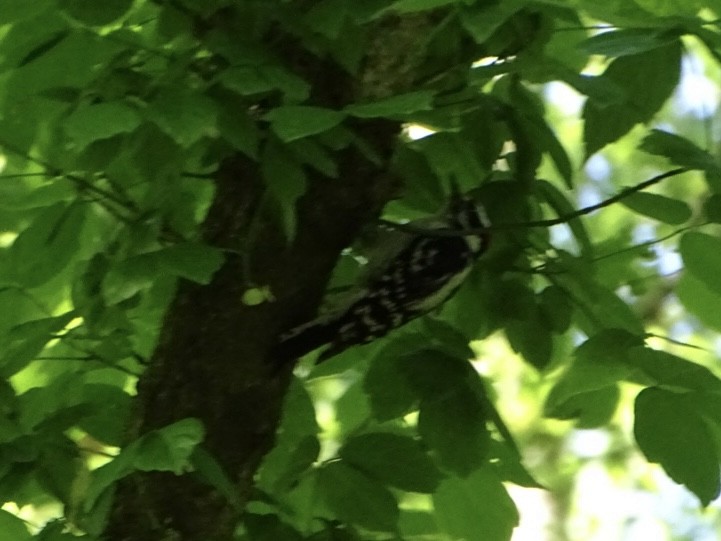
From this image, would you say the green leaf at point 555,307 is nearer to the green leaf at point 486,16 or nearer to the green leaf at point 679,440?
the green leaf at point 679,440

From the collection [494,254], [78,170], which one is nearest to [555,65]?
[494,254]

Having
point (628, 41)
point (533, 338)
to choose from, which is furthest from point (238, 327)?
point (628, 41)

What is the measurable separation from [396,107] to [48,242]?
35 cm

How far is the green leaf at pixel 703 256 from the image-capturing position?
70 centimetres

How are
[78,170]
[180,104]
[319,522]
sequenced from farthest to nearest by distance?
[319,522]
[78,170]
[180,104]

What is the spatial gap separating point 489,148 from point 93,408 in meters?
0.36

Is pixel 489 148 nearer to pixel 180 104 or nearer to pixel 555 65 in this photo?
pixel 555 65

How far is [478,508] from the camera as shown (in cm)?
77

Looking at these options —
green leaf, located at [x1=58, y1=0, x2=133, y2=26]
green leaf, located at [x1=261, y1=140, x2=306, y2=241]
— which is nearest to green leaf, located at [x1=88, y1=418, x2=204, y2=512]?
green leaf, located at [x1=261, y1=140, x2=306, y2=241]

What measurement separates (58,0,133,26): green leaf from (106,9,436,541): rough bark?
5.5 inches

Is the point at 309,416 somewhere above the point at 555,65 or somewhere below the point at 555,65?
below

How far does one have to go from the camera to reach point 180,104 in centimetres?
53

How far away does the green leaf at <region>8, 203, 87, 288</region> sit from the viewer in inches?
28.4

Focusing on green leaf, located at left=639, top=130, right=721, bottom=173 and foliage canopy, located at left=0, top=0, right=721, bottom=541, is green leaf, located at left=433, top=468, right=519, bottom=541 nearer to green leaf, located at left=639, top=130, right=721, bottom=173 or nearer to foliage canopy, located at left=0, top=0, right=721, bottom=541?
foliage canopy, located at left=0, top=0, right=721, bottom=541
